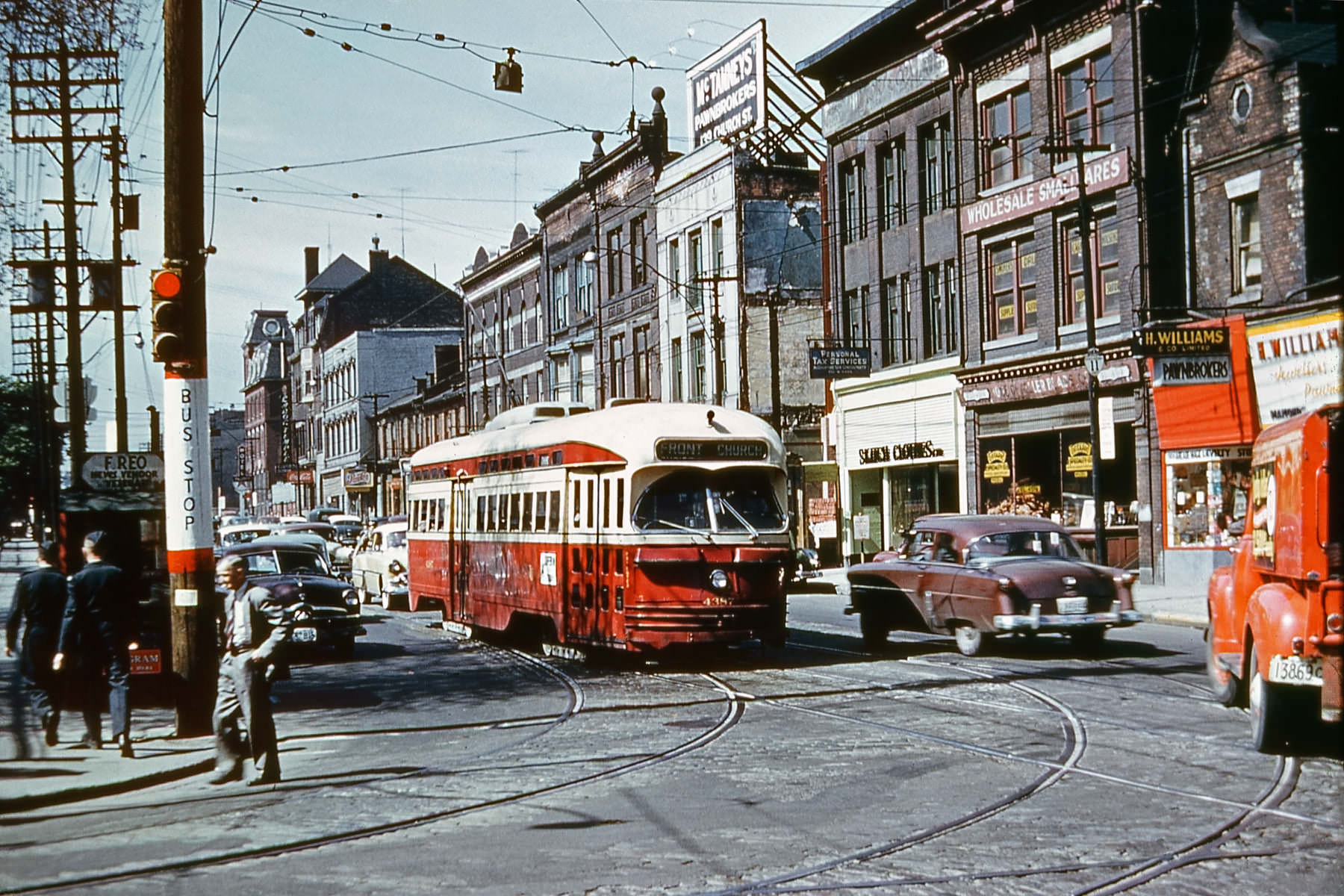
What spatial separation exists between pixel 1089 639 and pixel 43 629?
1143cm

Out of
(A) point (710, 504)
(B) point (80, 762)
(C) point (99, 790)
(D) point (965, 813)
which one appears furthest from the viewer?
(A) point (710, 504)

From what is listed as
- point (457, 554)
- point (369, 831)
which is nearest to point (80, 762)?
point (369, 831)

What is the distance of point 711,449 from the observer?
17.9 meters

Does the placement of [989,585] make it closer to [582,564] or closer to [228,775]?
[582,564]

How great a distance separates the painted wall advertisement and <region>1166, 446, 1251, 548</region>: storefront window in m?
1.32

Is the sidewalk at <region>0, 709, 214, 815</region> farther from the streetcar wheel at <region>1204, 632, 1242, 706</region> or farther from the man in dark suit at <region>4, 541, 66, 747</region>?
the streetcar wheel at <region>1204, 632, 1242, 706</region>

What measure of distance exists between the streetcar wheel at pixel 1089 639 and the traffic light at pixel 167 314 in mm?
10374

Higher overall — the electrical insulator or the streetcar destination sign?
the electrical insulator

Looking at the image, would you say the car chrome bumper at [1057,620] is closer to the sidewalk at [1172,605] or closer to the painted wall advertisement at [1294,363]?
the sidewalk at [1172,605]

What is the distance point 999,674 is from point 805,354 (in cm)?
3194

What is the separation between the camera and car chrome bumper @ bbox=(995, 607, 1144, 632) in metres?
17.2

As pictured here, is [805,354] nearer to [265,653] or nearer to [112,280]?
[112,280]

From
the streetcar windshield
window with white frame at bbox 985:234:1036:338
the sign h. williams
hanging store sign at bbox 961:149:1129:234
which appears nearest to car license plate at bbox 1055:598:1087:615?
the streetcar windshield

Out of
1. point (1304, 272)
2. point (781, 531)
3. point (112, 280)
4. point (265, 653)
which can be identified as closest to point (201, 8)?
point (265, 653)
